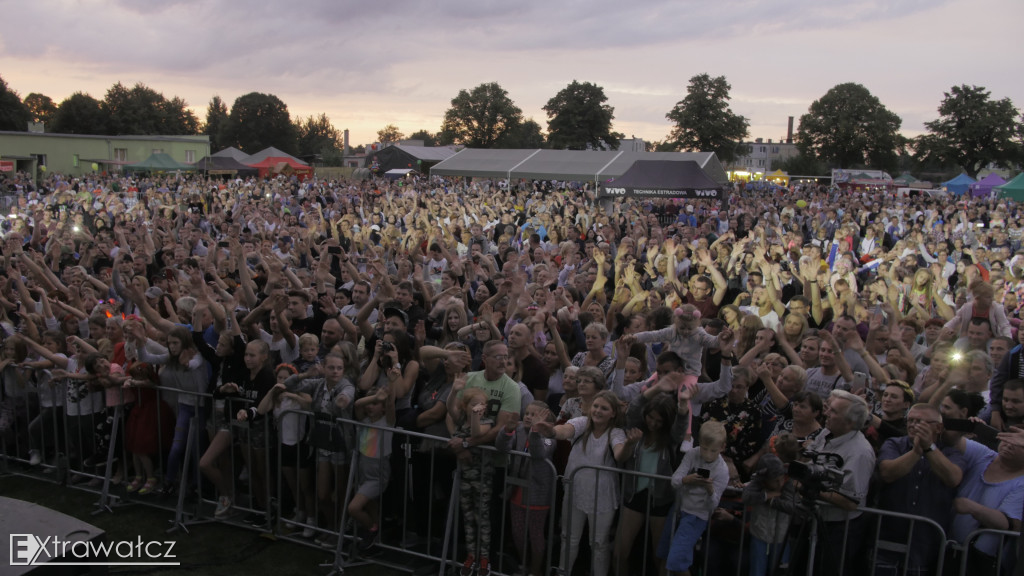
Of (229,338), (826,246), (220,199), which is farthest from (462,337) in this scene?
(220,199)

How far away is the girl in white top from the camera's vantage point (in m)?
4.22

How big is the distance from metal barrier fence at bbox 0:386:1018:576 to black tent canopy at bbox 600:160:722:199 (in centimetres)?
1566

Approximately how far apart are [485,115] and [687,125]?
98.3ft

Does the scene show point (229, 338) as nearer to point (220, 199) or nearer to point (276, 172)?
point (220, 199)

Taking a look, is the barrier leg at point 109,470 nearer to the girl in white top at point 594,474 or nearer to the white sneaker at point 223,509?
the white sneaker at point 223,509

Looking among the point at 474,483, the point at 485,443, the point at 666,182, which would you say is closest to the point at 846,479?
the point at 485,443

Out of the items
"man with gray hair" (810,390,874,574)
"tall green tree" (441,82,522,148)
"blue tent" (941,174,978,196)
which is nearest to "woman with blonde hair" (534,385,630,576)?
"man with gray hair" (810,390,874,574)

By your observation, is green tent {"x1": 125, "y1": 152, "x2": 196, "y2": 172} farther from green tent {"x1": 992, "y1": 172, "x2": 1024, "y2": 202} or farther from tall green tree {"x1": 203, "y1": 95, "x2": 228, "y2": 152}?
tall green tree {"x1": 203, "y1": 95, "x2": 228, "y2": 152}

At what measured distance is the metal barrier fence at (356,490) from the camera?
150 inches

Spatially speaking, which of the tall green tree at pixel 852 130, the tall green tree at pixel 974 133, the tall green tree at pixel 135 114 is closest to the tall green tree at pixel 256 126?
the tall green tree at pixel 135 114

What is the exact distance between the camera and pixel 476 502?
4.65 meters

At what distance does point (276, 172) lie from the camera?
45125 mm

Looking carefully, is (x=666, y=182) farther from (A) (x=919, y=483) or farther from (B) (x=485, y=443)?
(A) (x=919, y=483)

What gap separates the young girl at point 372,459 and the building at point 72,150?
149 feet
